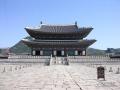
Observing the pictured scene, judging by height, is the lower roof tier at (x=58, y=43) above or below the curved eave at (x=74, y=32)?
below

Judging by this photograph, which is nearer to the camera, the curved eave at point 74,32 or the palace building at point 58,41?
the palace building at point 58,41

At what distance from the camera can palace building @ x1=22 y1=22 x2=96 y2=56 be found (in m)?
56.2

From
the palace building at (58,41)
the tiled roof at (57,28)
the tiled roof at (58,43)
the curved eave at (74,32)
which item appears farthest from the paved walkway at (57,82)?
the tiled roof at (57,28)

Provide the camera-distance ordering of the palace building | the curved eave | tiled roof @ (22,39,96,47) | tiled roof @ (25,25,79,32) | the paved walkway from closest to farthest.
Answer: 1. the paved walkway
2. tiled roof @ (22,39,96,47)
3. the palace building
4. the curved eave
5. tiled roof @ (25,25,79,32)

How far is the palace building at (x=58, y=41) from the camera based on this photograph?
56.2 metres

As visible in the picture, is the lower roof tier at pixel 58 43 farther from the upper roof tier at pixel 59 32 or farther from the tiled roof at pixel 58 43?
the upper roof tier at pixel 59 32

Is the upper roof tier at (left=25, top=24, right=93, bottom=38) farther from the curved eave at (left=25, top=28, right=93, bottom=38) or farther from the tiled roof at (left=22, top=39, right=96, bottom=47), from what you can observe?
the tiled roof at (left=22, top=39, right=96, bottom=47)

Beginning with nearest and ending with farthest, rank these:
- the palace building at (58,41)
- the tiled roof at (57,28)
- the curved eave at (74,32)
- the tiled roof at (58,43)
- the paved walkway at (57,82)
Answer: the paved walkway at (57,82) → the tiled roof at (58,43) → the palace building at (58,41) → the curved eave at (74,32) → the tiled roof at (57,28)

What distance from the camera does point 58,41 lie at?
187ft

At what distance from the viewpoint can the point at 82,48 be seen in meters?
57.4

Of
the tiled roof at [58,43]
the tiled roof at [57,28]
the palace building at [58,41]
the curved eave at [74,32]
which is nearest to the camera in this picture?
the tiled roof at [58,43]

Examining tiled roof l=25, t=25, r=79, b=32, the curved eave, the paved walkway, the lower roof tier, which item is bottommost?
the paved walkway

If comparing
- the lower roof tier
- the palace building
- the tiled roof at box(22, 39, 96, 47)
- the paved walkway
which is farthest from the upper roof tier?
the paved walkway

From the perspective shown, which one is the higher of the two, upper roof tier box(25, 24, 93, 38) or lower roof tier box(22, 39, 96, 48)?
upper roof tier box(25, 24, 93, 38)
